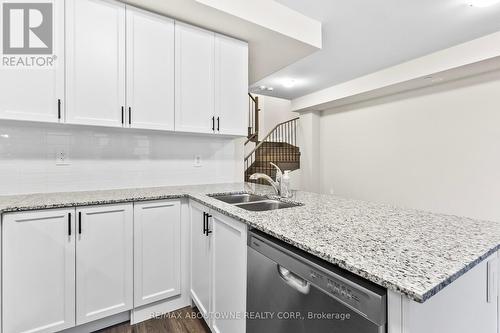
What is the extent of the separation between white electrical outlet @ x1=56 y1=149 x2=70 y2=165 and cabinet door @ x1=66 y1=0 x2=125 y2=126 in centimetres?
44

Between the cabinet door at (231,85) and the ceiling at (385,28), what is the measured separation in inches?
24.2

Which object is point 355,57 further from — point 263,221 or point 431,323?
point 431,323

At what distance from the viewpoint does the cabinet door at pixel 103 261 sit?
1.56m

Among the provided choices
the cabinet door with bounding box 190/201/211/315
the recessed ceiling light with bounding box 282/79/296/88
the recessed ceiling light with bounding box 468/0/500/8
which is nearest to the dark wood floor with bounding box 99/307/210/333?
the cabinet door with bounding box 190/201/211/315

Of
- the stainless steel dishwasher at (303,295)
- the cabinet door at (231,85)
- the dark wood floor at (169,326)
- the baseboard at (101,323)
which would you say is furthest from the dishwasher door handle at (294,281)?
the cabinet door at (231,85)

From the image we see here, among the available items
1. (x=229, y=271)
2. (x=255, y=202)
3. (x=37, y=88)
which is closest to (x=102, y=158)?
(x=37, y=88)

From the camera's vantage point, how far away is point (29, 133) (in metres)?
1.89

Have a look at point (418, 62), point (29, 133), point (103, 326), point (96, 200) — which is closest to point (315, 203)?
point (96, 200)

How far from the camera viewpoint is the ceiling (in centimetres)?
228

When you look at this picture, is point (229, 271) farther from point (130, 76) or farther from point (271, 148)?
point (271, 148)

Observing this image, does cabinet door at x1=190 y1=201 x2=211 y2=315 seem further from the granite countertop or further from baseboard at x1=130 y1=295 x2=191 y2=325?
the granite countertop

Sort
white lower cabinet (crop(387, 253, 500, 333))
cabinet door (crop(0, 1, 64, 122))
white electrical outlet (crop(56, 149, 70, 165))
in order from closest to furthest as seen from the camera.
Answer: white lower cabinet (crop(387, 253, 500, 333)), cabinet door (crop(0, 1, 64, 122)), white electrical outlet (crop(56, 149, 70, 165))

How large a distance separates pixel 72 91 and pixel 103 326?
169cm

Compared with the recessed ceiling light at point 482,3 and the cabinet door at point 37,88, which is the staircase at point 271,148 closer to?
the recessed ceiling light at point 482,3
